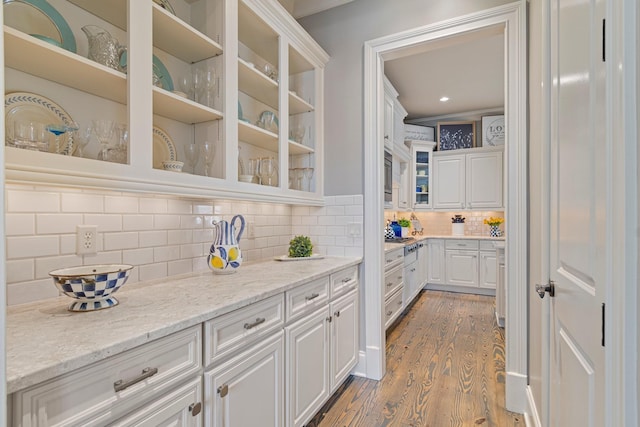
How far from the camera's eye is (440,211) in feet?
18.0

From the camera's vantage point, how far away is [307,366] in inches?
65.9

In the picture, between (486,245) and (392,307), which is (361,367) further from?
(486,245)

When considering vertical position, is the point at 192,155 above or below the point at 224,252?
above

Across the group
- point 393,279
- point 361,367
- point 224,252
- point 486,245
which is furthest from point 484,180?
point 224,252

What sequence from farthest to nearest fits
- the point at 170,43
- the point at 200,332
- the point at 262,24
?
the point at 262,24 → the point at 170,43 → the point at 200,332

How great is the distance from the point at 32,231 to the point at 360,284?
6.23 feet

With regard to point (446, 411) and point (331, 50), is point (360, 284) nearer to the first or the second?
point (446, 411)

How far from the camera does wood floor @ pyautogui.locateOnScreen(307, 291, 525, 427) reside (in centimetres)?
190

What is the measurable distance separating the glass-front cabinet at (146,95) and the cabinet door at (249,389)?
75 cm

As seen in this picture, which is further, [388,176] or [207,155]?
[388,176]

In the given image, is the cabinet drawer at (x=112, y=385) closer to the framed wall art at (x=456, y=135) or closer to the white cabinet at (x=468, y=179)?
the white cabinet at (x=468, y=179)

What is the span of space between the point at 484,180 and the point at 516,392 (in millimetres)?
3824

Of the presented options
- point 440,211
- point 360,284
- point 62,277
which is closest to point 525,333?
point 360,284

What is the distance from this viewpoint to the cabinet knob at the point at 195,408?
100 cm
